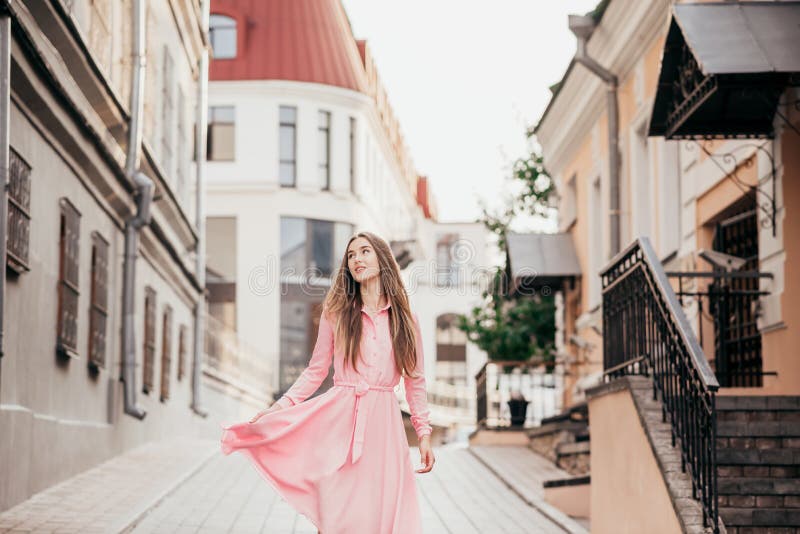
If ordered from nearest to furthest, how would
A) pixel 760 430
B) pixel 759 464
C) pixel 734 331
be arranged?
pixel 759 464 < pixel 760 430 < pixel 734 331

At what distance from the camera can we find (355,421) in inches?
256

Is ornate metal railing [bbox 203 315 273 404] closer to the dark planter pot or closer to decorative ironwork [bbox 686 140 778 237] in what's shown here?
the dark planter pot

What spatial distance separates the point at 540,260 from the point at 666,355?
1447 centimetres

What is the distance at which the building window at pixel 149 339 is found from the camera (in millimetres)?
20078

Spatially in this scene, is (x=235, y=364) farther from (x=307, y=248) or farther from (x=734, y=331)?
(x=734, y=331)

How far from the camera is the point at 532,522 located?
12.7 meters

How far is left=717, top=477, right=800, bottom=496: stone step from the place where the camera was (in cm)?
897

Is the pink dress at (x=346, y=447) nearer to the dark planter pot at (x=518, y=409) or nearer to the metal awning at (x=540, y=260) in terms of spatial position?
the dark planter pot at (x=518, y=409)

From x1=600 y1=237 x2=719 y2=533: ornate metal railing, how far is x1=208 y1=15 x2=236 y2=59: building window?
33263mm

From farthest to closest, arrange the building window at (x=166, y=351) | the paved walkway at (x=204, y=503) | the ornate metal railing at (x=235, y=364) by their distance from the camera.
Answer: the ornate metal railing at (x=235, y=364)
the building window at (x=166, y=351)
the paved walkway at (x=204, y=503)

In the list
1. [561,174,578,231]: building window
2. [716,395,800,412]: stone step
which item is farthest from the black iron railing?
[561,174,578,231]: building window

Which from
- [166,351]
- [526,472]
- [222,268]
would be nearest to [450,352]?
[222,268]

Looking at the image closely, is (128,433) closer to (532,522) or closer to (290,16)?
(532,522)

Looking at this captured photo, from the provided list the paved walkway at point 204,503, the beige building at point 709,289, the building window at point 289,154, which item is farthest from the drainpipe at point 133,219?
the building window at point 289,154
